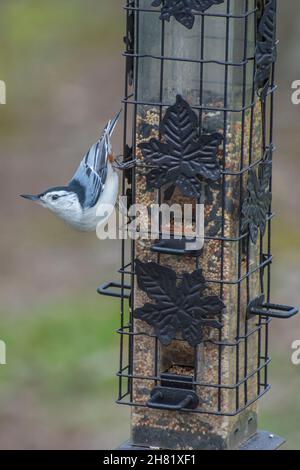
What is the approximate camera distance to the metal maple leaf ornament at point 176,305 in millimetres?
5078

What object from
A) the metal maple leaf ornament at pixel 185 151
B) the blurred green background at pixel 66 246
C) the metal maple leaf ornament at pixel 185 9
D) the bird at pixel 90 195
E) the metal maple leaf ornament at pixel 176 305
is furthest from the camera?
the blurred green background at pixel 66 246

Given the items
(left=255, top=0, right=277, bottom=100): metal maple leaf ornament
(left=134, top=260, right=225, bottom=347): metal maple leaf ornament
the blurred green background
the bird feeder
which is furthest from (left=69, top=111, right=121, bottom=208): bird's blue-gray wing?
the blurred green background

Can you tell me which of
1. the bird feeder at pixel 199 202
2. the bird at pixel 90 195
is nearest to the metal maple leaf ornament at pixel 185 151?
the bird feeder at pixel 199 202

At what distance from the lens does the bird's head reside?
214 inches

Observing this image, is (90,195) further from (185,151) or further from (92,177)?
(185,151)

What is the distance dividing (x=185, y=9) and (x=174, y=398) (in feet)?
4.65

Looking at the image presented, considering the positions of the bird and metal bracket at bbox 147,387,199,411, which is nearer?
metal bracket at bbox 147,387,199,411

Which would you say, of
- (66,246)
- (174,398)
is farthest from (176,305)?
(66,246)

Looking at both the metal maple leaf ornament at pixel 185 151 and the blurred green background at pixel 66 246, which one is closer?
the metal maple leaf ornament at pixel 185 151

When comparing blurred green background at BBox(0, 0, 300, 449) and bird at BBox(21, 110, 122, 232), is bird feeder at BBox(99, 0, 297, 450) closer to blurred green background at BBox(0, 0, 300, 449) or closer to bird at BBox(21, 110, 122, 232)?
bird at BBox(21, 110, 122, 232)

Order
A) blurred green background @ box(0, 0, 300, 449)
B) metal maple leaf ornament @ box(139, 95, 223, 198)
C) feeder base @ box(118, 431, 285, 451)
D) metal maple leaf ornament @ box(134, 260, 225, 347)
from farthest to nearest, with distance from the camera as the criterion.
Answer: blurred green background @ box(0, 0, 300, 449), feeder base @ box(118, 431, 285, 451), metal maple leaf ornament @ box(134, 260, 225, 347), metal maple leaf ornament @ box(139, 95, 223, 198)

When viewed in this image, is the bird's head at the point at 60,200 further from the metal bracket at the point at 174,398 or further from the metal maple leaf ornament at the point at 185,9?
the metal maple leaf ornament at the point at 185,9

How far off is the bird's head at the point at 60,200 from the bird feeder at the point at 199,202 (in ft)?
0.91

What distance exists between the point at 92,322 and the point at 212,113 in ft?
15.3
